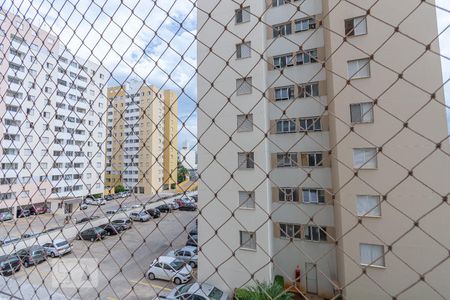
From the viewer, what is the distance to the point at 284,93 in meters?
4.31

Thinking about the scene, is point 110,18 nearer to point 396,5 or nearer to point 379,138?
point 396,5

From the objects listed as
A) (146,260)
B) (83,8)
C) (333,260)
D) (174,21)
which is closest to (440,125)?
(333,260)

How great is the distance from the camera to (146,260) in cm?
523

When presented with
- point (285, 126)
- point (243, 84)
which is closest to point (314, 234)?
point (285, 126)

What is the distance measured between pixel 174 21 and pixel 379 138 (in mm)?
3176

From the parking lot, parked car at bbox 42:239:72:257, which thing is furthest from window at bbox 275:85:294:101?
parked car at bbox 42:239:72:257

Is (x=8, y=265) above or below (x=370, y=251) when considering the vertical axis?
above

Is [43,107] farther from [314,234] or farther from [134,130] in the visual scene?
[314,234]

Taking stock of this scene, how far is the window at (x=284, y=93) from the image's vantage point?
4.15 metres

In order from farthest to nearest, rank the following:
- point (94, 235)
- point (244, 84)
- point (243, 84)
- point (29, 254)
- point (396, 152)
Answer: point (396, 152) < point (244, 84) < point (94, 235) < point (243, 84) < point (29, 254)

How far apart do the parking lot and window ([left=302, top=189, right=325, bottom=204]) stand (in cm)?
192

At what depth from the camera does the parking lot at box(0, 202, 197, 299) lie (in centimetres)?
92

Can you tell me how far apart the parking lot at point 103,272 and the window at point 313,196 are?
1.92m

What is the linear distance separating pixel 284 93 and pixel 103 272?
346 cm
